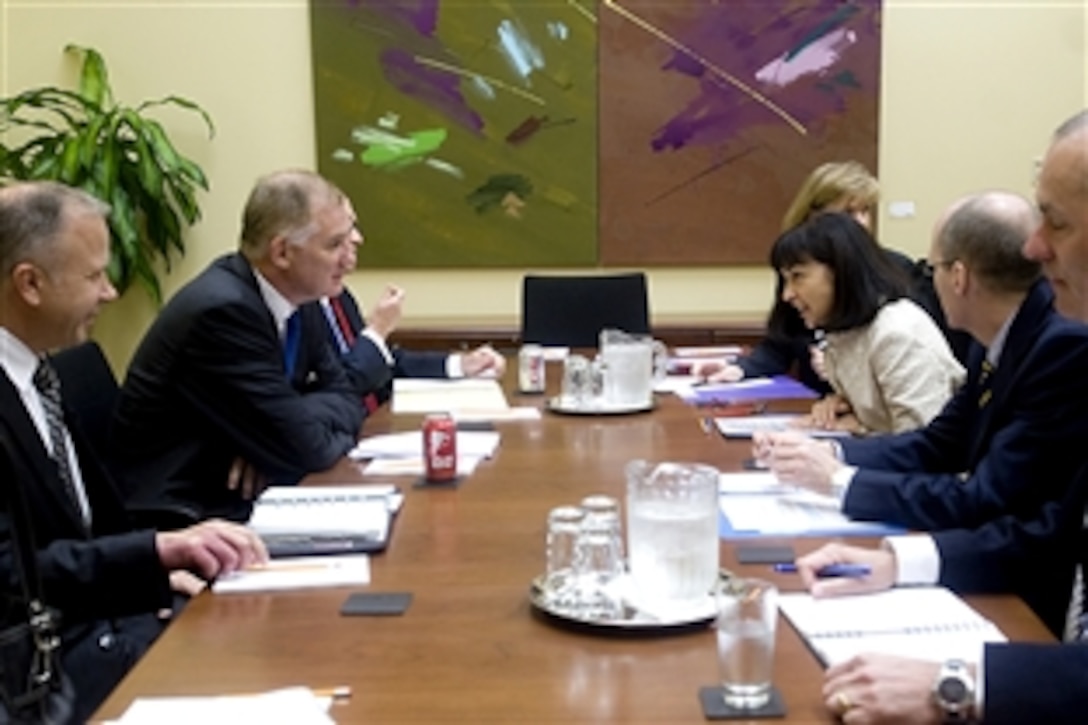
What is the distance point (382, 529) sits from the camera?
1.87m

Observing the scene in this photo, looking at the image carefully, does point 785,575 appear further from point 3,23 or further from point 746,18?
point 3,23

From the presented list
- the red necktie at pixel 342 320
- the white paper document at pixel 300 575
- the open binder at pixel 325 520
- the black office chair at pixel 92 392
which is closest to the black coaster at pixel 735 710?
the white paper document at pixel 300 575

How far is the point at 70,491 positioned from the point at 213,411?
0.59 metres

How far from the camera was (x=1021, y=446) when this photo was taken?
1.86 meters

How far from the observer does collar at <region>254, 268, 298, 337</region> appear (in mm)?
2938

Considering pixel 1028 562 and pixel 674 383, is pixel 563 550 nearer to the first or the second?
pixel 1028 562

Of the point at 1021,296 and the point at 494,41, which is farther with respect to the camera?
the point at 494,41

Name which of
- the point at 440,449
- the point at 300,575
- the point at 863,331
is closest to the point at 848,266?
the point at 863,331

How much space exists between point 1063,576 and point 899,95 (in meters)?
4.01

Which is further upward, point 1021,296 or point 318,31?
point 318,31

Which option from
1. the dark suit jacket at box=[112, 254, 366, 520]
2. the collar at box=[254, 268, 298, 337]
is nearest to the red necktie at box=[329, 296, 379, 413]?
the collar at box=[254, 268, 298, 337]

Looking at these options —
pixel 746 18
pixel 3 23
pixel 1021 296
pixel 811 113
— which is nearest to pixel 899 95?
pixel 811 113

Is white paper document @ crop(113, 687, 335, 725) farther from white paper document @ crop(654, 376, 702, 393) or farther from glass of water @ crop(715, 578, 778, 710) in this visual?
white paper document @ crop(654, 376, 702, 393)

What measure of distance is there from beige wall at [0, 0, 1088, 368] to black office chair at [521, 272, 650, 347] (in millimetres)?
604
